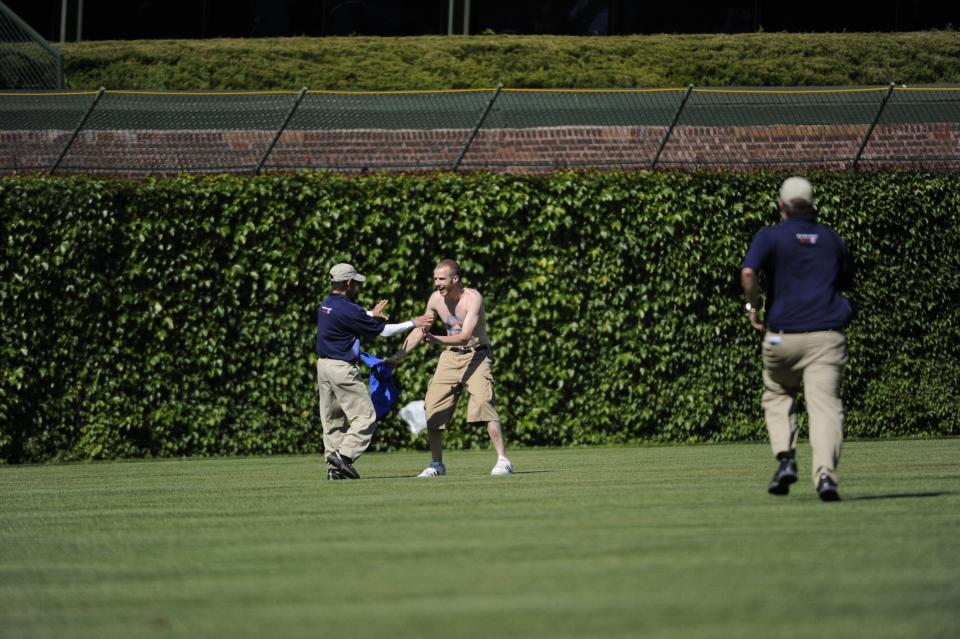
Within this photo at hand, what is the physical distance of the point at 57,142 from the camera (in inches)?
715

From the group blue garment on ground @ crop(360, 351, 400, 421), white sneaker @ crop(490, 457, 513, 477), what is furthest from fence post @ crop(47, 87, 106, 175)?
white sneaker @ crop(490, 457, 513, 477)

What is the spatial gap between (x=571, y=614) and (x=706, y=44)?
82.8 feet

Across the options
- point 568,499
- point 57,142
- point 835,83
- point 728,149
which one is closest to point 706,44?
point 835,83

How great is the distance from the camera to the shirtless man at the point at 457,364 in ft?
37.1

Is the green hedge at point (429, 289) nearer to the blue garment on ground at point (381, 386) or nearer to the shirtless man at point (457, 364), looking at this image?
the blue garment on ground at point (381, 386)

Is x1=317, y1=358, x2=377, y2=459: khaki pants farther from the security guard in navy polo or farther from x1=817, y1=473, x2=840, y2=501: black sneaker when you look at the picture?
x1=817, y1=473, x2=840, y2=501: black sneaker

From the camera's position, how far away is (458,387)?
11594 millimetres

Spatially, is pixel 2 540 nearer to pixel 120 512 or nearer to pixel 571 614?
pixel 120 512

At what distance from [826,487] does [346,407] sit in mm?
4840

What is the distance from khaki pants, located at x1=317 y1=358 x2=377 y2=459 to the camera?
11.4 meters

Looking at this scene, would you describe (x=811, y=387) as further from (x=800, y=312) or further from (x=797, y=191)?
(x=797, y=191)

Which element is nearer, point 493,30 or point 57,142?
point 57,142

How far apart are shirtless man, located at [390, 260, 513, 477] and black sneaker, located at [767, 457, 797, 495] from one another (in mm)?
3300

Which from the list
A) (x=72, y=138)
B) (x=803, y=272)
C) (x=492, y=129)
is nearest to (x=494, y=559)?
(x=803, y=272)
